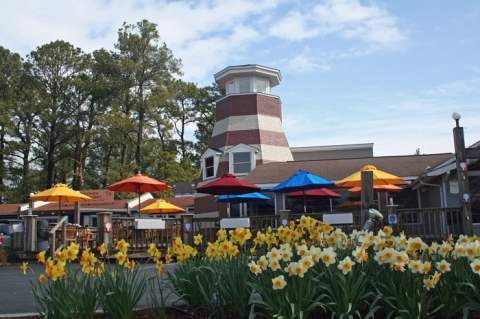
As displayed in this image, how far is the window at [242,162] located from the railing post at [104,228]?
14.3 metres

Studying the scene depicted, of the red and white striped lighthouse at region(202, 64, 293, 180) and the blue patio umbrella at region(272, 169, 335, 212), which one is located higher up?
the red and white striped lighthouse at region(202, 64, 293, 180)

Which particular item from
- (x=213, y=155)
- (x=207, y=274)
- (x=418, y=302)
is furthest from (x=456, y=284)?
(x=213, y=155)

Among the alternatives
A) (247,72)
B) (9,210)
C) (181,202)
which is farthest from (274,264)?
(9,210)

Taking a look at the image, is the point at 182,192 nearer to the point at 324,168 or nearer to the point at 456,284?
the point at 324,168

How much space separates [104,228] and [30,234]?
2637mm

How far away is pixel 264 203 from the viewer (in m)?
25.8

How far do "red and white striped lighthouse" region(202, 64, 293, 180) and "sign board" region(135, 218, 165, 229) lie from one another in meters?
13.7

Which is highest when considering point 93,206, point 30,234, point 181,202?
point 181,202

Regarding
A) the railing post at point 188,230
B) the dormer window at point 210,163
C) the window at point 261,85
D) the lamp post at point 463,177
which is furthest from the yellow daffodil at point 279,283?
the window at point 261,85

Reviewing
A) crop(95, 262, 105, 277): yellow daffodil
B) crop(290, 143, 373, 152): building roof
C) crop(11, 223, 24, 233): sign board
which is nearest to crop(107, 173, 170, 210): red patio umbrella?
crop(11, 223, 24, 233): sign board

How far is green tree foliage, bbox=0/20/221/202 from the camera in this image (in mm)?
44406

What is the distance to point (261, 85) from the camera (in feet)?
110

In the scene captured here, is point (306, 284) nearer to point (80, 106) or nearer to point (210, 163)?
point (210, 163)

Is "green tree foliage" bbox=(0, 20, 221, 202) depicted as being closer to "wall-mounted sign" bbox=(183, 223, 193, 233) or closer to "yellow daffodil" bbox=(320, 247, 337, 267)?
"wall-mounted sign" bbox=(183, 223, 193, 233)
